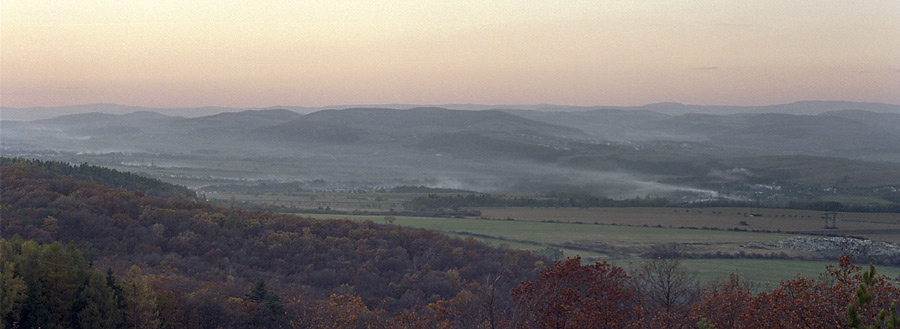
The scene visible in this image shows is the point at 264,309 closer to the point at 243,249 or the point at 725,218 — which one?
the point at 243,249

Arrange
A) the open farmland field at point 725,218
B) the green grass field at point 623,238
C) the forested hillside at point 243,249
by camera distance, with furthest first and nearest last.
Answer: the open farmland field at point 725,218
the green grass field at point 623,238
the forested hillside at point 243,249

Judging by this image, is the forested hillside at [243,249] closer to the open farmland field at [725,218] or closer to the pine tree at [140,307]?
the pine tree at [140,307]

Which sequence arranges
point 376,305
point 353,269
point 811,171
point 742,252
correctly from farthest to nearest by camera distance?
1. point 811,171
2. point 742,252
3. point 353,269
4. point 376,305

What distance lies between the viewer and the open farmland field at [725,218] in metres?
68.7

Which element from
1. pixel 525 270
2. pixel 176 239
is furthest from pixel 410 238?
pixel 176 239

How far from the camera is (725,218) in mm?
77250

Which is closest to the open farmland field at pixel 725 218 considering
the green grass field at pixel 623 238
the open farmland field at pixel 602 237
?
the open farmland field at pixel 602 237

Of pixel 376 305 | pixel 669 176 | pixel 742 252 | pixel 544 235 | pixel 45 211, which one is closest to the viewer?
pixel 376 305

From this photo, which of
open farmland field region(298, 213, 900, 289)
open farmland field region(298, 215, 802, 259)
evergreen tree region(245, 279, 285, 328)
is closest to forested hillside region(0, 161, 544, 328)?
evergreen tree region(245, 279, 285, 328)

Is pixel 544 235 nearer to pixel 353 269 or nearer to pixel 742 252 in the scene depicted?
pixel 742 252

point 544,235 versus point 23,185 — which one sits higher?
point 23,185

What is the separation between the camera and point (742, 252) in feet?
185

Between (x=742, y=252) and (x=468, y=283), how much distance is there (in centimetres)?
2741

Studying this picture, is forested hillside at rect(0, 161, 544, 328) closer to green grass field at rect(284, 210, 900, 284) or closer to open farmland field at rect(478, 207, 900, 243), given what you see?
green grass field at rect(284, 210, 900, 284)
